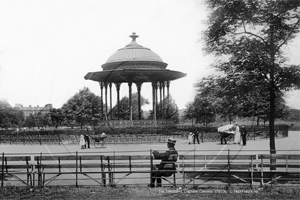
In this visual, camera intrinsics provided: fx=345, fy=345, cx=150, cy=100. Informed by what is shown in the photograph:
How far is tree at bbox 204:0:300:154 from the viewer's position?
1494 centimetres

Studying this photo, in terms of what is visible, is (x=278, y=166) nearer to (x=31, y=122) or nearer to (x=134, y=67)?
(x=134, y=67)

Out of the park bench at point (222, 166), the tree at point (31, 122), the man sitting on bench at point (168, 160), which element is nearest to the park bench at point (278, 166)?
the park bench at point (222, 166)

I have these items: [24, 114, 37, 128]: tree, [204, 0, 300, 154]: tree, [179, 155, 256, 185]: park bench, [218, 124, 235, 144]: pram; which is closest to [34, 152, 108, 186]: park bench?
[179, 155, 256, 185]: park bench

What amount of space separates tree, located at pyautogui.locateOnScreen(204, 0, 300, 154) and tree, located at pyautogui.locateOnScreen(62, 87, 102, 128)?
4891 cm

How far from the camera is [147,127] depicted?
3669cm

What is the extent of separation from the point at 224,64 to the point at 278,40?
8.52ft

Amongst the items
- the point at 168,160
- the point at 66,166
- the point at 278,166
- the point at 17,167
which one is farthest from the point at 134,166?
the point at 278,166

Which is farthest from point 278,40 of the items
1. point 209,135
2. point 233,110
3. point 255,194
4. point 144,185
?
point 209,135

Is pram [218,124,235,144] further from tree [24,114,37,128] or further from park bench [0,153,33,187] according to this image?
tree [24,114,37,128]

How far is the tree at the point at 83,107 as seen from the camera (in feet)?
212

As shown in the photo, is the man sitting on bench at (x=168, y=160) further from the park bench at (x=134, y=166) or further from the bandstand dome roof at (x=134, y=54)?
the bandstand dome roof at (x=134, y=54)

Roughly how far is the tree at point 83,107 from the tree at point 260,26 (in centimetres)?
4891

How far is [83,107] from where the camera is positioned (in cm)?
6425

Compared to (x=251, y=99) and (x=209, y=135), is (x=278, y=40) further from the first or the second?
(x=209, y=135)
